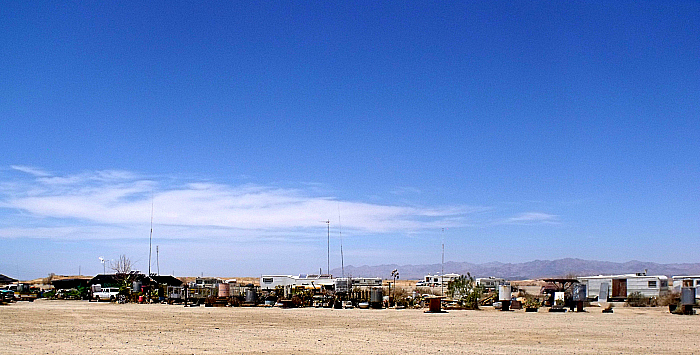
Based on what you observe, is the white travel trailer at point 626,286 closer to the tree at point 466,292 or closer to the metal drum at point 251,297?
the tree at point 466,292

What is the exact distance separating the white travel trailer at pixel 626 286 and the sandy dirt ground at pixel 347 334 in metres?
15.2

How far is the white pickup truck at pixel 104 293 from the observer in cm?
3927

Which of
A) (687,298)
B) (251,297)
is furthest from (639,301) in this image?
(251,297)

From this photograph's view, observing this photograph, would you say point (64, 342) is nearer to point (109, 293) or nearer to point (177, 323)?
point (177, 323)

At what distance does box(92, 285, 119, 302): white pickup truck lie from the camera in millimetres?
39269

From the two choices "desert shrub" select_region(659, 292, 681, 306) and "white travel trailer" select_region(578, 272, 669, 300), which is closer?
"desert shrub" select_region(659, 292, 681, 306)

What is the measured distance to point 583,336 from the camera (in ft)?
55.6

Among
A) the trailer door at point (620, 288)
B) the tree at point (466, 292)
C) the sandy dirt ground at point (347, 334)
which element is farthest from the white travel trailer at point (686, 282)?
the sandy dirt ground at point (347, 334)

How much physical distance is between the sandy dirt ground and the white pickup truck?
15.7m

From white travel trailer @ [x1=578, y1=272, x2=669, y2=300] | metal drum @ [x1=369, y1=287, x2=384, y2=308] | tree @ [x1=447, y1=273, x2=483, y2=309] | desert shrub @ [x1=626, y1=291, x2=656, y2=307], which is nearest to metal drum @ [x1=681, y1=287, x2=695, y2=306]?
tree @ [x1=447, y1=273, x2=483, y2=309]

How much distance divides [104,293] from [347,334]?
2784cm

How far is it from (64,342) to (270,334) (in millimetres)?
4631

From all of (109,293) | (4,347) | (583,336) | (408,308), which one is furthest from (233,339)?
(109,293)

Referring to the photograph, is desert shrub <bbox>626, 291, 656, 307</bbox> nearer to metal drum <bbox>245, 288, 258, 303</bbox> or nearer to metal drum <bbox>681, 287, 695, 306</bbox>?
metal drum <bbox>681, 287, 695, 306</bbox>
